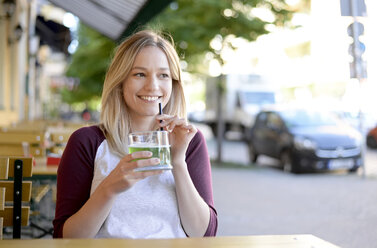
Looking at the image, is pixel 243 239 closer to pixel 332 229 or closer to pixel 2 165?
pixel 2 165

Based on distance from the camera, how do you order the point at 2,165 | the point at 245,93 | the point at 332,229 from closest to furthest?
the point at 2,165 → the point at 332,229 → the point at 245,93

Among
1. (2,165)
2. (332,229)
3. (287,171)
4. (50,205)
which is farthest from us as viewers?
(287,171)

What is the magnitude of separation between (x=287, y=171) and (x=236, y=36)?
11.4 ft

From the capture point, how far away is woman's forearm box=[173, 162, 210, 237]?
2303 mm

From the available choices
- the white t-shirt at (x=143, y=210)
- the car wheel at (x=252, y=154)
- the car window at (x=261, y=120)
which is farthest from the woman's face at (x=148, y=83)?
the car wheel at (x=252, y=154)

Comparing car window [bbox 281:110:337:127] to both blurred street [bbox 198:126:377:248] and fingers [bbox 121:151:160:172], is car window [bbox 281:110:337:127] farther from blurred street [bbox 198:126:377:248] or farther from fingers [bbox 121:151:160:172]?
fingers [bbox 121:151:160:172]

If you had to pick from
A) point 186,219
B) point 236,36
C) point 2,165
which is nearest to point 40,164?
point 2,165

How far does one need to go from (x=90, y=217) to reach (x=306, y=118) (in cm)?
1125

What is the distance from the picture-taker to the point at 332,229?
6.53m

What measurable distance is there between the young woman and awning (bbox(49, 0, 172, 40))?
4838mm

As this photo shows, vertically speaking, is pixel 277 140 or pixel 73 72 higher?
pixel 73 72

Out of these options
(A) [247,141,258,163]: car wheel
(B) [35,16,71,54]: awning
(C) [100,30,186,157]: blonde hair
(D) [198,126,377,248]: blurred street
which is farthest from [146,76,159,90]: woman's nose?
(B) [35,16,71,54]: awning

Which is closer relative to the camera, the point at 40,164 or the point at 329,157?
the point at 40,164

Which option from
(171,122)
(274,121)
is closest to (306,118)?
(274,121)
